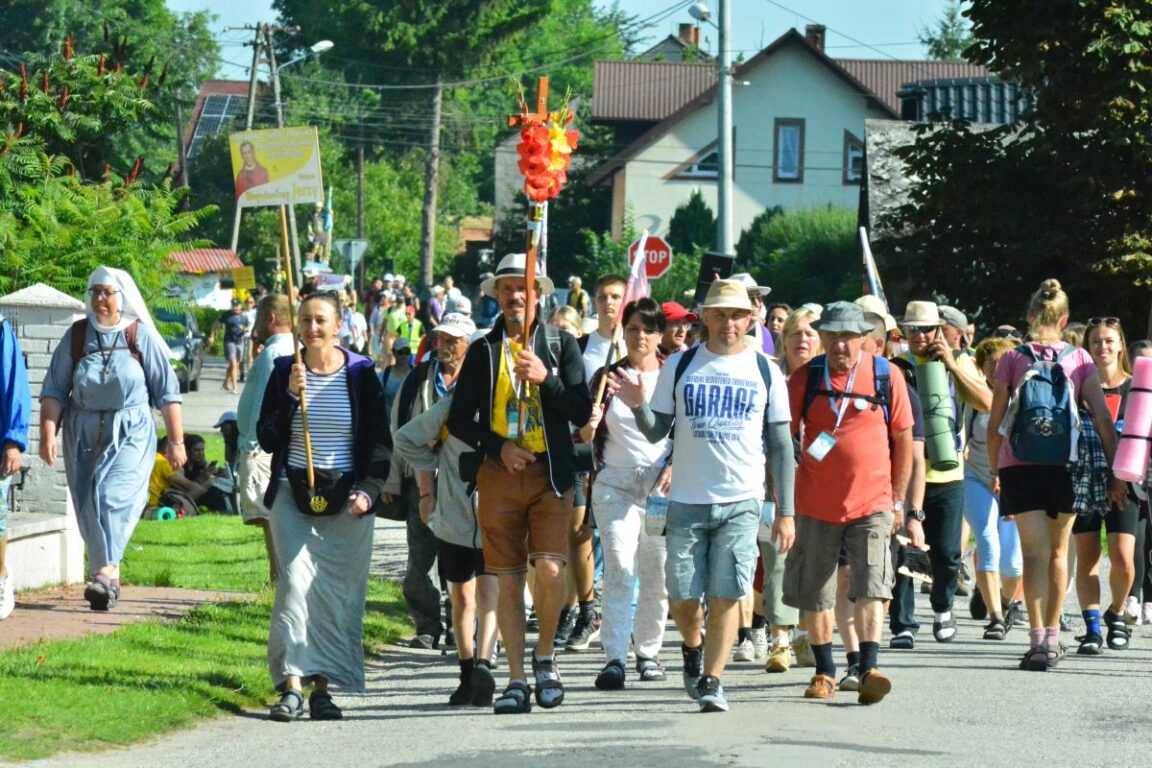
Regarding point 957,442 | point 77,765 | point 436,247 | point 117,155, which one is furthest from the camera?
point 436,247

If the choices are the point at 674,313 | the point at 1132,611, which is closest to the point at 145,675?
the point at 674,313

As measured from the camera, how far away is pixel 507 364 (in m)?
9.55

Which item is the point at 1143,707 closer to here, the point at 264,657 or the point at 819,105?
the point at 264,657

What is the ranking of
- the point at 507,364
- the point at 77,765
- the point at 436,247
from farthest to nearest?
the point at 436,247 < the point at 507,364 < the point at 77,765

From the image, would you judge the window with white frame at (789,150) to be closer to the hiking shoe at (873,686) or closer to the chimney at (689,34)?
the chimney at (689,34)

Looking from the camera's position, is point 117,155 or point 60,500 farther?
point 117,155

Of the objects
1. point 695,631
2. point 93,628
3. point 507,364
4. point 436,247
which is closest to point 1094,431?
point 695,631

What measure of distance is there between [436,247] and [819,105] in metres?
22.8

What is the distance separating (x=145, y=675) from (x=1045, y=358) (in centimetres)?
513

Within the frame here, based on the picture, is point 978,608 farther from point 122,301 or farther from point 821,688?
point 122,301

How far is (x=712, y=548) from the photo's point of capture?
376 inches

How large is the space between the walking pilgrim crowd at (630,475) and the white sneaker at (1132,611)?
0.78 m

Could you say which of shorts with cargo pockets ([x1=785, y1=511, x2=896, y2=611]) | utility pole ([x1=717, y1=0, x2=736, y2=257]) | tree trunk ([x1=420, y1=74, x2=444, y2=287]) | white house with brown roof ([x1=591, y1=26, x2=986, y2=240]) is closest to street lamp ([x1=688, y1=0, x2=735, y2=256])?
utility pole ([x1=717, y1=0, x2=736, y2=257])

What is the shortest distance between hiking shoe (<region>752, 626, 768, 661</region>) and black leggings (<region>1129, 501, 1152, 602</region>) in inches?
107
